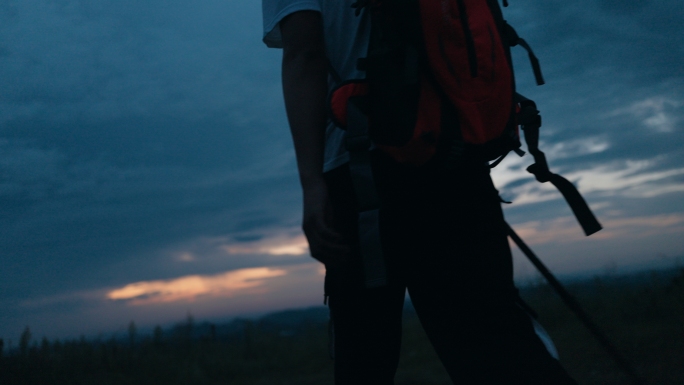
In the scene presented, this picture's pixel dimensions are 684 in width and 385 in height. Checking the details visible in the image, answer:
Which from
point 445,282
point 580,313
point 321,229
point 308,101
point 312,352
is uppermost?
point 308,101

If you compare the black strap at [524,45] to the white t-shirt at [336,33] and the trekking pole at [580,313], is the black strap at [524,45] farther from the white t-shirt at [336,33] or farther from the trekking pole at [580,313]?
the trekking pole at [580,313]

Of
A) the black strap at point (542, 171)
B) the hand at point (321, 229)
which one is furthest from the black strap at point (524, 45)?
the hand at point (321, 229)

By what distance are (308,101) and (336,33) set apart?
264mm

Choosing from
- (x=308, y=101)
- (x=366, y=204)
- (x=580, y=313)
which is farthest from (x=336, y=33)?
(x=580, y=313)

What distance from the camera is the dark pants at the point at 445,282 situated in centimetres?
105

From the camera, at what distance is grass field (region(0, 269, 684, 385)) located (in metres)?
3.77

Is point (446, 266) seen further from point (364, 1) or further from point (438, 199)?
point (364, 1)

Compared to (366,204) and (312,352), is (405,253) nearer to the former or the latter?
(366,204)

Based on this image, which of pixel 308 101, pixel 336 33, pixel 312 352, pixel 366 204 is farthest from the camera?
pixel 312 352

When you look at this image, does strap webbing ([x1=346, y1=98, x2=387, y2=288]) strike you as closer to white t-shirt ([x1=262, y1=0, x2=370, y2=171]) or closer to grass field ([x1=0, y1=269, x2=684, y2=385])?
white t-shirt ([x1=262, y1=0, x2=370, y2=171])

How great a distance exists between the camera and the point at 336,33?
4.25 ft

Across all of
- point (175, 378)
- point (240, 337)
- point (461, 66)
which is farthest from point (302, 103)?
point (240, 337)

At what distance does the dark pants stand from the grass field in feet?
9.25

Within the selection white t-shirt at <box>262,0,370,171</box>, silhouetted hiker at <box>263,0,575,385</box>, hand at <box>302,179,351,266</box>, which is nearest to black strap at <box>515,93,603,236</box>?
silhouetted hiker at <box>263,0,575,385</box>
